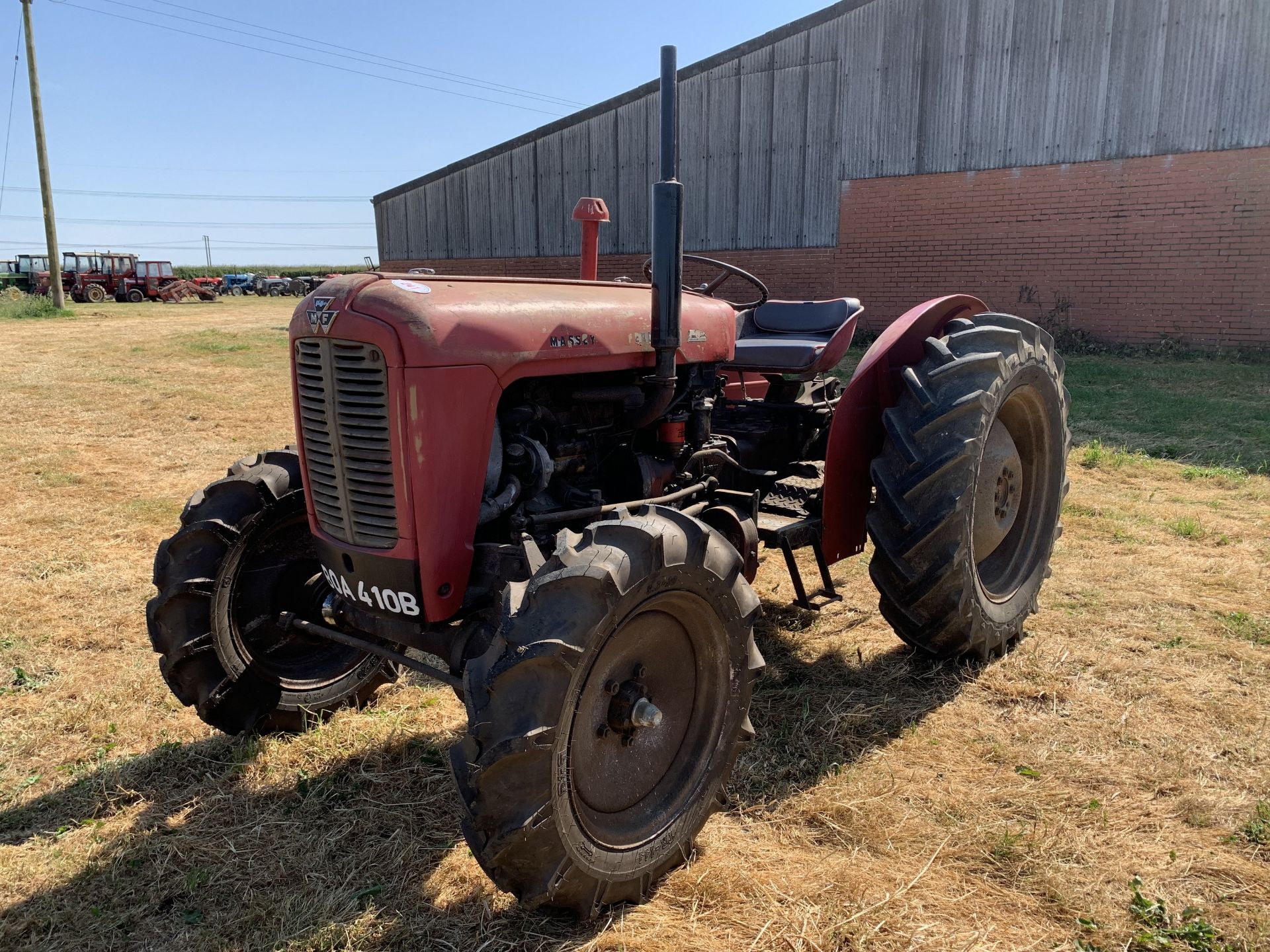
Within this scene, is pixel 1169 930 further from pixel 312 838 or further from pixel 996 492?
pixel 312 838

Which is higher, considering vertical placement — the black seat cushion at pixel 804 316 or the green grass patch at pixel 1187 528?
the black seat cushion at pixel 804 316

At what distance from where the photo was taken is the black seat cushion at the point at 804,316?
4645 millimetres

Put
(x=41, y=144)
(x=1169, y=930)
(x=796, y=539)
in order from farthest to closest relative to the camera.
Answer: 1. (x=41, y=144)
2. (x=796, y=539)
3. (x=1169, y=930)

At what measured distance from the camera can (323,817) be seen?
281 cm

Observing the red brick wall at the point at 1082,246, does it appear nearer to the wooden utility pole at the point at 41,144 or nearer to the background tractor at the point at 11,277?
the wooden utility pole at the point at 41,144

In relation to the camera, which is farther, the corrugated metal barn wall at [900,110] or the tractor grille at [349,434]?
the corrugated metal barn wall at [900,110]


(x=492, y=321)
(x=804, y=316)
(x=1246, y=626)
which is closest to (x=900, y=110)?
(x=804, y=316)

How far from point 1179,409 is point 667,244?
800cm

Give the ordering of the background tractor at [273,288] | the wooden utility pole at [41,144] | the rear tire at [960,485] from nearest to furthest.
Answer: the rear tire at [960,485]
the wooden utility pole at [41,144]
the background tractor at [273,288]

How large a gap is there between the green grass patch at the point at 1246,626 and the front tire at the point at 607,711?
2.58 metres

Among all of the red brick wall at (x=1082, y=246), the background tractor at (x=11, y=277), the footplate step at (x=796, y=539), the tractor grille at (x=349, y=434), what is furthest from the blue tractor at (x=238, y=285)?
the tractor grille at (x=349, y=434)

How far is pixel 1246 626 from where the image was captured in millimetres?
3955

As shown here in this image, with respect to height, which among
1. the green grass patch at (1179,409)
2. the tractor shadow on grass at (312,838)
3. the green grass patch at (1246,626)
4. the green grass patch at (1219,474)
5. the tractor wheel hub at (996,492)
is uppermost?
the tractor wheel hub at (996,492)

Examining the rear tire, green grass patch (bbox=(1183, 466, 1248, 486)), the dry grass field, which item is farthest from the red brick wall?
the rear tire
